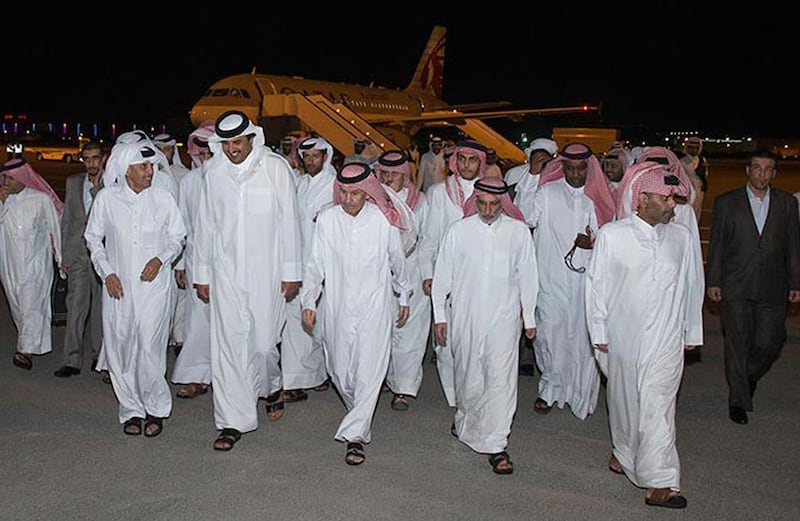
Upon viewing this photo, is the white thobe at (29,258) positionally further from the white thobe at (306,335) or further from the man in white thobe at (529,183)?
the man in white thobe at (529,183)

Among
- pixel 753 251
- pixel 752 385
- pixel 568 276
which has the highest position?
pixel 753 251

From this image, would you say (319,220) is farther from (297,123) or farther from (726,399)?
(297,123)

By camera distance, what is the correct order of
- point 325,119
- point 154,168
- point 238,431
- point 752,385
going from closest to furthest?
point 238,431 < point 154,168 < point 752,385 < point 325,119

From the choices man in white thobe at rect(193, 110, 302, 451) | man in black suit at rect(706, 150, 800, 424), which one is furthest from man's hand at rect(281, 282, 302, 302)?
man in black suit at rect(706, 150, 800, 424)

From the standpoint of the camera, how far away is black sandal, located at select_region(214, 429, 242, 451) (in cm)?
584

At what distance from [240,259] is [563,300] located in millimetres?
2467

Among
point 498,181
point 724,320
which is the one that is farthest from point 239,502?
point 724,320

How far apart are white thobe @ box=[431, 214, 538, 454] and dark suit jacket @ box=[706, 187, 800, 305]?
1866 mm

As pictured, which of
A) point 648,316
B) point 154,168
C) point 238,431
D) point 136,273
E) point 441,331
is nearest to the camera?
point 648,316

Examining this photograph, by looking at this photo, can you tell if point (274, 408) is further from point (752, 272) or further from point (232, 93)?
point (232, 93)

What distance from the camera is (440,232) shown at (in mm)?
7160

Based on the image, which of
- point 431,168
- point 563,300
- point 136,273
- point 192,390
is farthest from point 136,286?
point 431,168

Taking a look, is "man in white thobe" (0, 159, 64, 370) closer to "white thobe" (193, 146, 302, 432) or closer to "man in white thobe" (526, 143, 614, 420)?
"white thobe" (193, 146, 302, 432)

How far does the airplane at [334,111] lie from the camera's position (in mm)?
23219
